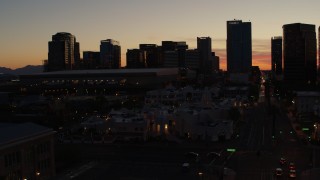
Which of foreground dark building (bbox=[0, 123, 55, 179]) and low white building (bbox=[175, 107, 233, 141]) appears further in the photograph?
low white building (bbox=[175, 107, 233, 141])

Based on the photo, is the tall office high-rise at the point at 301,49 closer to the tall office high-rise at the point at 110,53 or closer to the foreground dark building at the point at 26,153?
the tall office high-rise at the point at 110,53

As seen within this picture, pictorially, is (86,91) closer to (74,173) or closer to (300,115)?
(300,115)

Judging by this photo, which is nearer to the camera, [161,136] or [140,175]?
[140,175]

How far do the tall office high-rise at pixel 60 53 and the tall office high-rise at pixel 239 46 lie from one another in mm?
52455

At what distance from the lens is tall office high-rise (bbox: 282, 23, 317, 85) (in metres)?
97.6

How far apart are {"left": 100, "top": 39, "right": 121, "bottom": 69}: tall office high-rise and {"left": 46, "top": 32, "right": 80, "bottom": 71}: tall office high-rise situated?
13199 millimetres

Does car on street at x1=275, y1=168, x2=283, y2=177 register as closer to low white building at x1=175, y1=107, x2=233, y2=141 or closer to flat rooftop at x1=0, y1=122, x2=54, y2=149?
low white building at x1=175, y1=107, x2=233, y2=141

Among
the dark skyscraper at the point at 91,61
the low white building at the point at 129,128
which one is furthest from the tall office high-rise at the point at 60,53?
the low white building at the point at 129,128

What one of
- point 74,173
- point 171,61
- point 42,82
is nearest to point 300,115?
point 74,173

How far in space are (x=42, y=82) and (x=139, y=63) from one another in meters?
66.4

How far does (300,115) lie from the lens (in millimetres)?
32844

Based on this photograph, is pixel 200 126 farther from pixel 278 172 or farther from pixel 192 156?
pixel 278 172

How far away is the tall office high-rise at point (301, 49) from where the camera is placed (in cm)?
9762

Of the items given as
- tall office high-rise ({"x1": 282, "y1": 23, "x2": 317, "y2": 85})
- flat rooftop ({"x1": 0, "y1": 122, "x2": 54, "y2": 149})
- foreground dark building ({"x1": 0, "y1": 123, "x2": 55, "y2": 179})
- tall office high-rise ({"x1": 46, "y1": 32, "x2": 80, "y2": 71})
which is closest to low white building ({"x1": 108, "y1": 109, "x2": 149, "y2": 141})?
foreground dark building ({"x1": 0, "y1": 123, "x2": 55, "y2": 179})
